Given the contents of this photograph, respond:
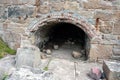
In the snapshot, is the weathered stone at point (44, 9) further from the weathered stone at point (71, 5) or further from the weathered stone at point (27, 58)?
the weathered stone at point (27, 58)

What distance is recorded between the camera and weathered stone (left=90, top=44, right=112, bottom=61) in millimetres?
5406

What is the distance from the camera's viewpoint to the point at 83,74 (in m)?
4.66

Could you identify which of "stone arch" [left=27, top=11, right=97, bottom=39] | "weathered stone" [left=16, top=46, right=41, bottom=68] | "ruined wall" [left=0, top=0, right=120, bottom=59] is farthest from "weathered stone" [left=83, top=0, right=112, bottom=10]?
→ "weathered stone" [left=16, top=46, right=41, bottom=68]

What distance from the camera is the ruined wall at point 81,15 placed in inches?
206

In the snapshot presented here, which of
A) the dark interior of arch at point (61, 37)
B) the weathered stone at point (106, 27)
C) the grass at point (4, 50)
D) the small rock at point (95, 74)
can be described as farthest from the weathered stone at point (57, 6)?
the small rock at point (95, 74)

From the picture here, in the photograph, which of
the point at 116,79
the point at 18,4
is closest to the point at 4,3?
the point at 18,4

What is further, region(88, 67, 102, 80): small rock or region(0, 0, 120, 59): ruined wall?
region(0, 0, 120, 59): ruined wall

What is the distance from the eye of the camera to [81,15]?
530cm

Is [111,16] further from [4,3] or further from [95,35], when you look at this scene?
[4,3]

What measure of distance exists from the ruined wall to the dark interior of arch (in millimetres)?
432

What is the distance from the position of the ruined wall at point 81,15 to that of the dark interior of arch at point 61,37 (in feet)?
1.42

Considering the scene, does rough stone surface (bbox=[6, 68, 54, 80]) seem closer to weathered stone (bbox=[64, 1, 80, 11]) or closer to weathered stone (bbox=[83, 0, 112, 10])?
weathered stone (bbox=[64, 1, 80, 11])

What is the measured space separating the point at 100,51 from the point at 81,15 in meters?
0.99

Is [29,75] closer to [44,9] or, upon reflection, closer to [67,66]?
[67,66]
